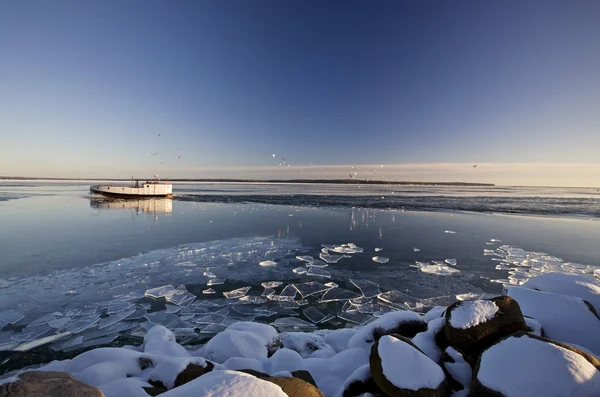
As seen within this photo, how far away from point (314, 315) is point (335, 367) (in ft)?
6.42

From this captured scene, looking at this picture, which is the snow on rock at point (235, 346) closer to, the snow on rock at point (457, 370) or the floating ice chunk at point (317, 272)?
the snow on rock at point (457, 370)

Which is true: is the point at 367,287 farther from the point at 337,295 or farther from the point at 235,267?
the point at 235,267

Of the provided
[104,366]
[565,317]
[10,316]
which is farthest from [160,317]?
[565,317]

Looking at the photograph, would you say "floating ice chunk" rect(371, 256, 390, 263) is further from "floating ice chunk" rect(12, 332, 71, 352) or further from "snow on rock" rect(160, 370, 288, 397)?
"floating ice chunk" rect(12, 332, 71, 352)

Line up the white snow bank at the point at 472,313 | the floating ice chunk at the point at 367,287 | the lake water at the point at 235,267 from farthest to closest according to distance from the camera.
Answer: the floating ice chunk at the point at 367,287 → the lake water at the point at 235,267 → the white snow bank at the point at 472,313

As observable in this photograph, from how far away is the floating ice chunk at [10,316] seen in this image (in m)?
5.13

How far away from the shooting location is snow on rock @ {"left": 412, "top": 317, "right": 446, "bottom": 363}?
3.30 metres

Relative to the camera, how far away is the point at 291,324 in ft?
17.5

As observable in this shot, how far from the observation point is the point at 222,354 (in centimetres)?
391

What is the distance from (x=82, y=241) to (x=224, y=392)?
41.9 feet

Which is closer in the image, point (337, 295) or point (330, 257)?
point (337, 295)

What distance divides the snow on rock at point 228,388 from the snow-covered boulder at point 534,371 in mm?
1908

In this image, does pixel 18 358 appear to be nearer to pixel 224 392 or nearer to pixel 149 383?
pixel 149 383

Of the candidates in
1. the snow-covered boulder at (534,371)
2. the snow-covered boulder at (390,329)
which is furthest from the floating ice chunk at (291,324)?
the snow-covered boulder at (534,371)
